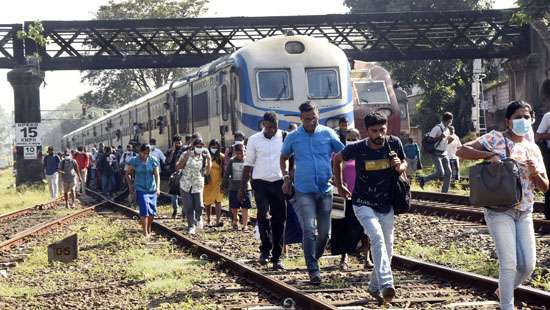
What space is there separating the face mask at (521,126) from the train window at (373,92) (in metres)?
21.8

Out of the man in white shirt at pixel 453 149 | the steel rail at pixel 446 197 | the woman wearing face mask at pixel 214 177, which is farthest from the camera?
the steel rail at pixel 446 197

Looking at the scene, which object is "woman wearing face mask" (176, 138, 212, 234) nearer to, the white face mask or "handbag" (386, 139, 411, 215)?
the white face mask

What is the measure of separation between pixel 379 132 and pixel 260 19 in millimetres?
28558

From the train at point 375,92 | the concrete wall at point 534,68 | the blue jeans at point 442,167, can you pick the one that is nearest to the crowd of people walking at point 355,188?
the blue jeans at point 442,167

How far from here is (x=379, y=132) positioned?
301 inches

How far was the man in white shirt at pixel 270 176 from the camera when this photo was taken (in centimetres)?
1018

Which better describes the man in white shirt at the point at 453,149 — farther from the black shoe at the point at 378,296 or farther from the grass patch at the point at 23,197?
the grass patch at the point at 23,197

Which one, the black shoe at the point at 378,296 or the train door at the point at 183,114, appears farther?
the train door at the point at 183,114

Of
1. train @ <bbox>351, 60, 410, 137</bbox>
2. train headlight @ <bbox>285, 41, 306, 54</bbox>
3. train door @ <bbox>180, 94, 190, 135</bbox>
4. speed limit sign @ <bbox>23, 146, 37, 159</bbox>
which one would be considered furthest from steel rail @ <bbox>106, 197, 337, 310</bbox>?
train @ <bbox>351, 60, 410, 137</bbox>

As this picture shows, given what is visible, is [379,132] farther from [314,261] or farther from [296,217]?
[296,217]

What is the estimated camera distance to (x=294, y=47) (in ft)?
68.1

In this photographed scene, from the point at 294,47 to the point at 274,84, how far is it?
0.96m

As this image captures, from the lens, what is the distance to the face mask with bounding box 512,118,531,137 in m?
6.46

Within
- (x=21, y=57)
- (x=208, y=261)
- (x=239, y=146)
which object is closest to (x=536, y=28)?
(x=21, y=57)
